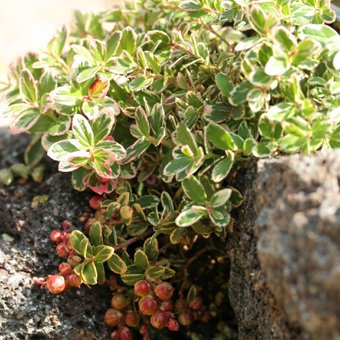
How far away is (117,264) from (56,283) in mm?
226

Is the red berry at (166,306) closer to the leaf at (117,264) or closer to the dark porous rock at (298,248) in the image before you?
the leaf at (117,264)

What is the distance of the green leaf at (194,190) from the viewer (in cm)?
195

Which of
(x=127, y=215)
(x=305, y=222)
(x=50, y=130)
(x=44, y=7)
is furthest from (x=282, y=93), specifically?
(x=44, y=7)

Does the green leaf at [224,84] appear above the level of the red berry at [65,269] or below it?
above

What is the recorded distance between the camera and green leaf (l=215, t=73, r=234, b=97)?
6.68ft

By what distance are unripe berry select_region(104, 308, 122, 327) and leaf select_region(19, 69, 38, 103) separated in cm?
90

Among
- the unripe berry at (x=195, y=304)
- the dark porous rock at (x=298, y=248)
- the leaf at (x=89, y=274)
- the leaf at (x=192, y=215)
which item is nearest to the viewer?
the dark porous rock at (x=298, y=248)

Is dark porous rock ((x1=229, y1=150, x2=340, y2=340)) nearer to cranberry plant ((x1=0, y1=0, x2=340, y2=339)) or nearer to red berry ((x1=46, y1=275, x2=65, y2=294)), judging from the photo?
cranberry plant ((x1=0, y1=0, x2=340, y2=339))

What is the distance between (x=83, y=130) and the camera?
2.12 metres

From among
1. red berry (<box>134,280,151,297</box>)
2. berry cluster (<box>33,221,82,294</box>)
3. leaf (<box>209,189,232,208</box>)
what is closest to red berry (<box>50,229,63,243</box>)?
berry cluster (<box>33,221,82,294</box>)

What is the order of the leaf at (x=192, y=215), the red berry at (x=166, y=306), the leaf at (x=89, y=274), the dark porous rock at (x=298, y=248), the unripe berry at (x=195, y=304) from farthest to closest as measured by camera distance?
the unripe berry at (x=195, y=304) < the red berry at (x=166, y=306) < the leaf at (x=89, y=274) < the leaf at (x=192, y=215) < the dark porous rock at (x=298, y=248)

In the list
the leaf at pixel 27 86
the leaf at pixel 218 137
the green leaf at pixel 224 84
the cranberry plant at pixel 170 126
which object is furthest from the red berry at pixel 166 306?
the leaf at pixel 27 86

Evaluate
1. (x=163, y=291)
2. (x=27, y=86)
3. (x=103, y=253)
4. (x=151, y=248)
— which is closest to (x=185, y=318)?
(x=163, y=291)

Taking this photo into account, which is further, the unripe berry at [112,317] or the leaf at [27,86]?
the leaf at [27,86]
